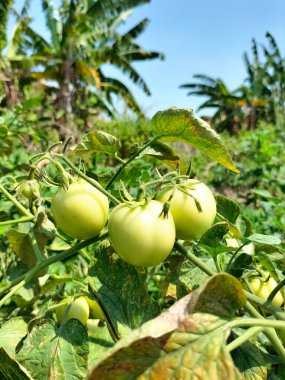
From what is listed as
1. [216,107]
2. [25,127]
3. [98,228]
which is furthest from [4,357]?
[216,107]

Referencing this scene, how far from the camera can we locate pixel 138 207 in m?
0.50

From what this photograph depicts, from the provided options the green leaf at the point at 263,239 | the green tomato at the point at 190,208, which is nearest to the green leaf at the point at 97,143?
the green tomato at the point at 190,208

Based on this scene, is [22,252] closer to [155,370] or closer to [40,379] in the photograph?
[40,379]

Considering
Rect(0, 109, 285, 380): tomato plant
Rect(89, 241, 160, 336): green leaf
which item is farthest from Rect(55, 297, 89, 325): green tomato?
Rect(89, 241, 160, 336): green leaf

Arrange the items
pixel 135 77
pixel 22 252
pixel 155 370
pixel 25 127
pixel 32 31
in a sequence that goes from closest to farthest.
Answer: pixel 155 370
pixel 22 252
pixel 25 127
pixel 32 31
pixel 135 77

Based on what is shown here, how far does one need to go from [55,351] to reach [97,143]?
0.97ft

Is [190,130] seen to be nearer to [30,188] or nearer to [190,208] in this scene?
[190,208]

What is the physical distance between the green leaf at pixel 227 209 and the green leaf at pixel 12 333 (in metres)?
0.38

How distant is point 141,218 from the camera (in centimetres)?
50

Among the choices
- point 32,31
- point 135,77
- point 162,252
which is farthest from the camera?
point 135,77

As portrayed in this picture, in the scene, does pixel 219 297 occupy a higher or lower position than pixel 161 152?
lower

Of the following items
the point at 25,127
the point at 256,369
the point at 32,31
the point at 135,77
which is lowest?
the point at 256,369

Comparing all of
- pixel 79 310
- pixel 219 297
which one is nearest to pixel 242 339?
pixel 219 297

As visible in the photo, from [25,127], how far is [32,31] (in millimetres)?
10071
